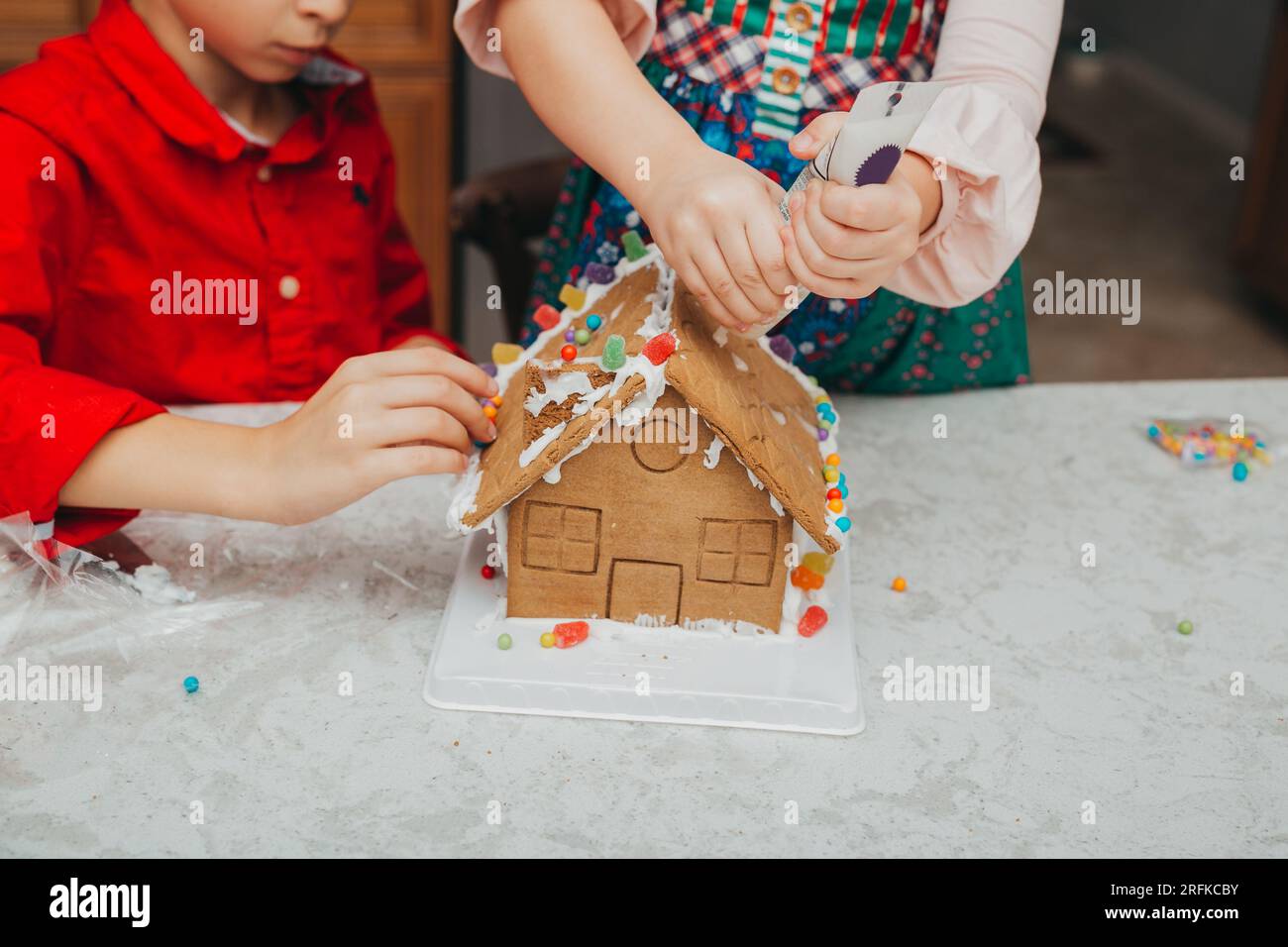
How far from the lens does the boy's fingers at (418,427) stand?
0.86 metres

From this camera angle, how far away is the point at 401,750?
0.78m

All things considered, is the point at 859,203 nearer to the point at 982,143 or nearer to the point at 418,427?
the point at 982,143

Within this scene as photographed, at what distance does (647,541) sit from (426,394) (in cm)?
18

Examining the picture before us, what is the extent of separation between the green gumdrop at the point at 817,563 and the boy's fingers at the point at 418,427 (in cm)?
27

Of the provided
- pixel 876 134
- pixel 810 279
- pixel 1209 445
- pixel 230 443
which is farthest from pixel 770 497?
→ pixel 1209 445

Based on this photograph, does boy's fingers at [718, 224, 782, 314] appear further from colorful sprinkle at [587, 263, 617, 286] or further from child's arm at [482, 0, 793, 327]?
colorful sprinkle at [587, 263, 617, 286]

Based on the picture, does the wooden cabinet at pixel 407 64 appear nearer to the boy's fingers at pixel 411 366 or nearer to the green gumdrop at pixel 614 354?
the boy's fingers at pixel 411 366

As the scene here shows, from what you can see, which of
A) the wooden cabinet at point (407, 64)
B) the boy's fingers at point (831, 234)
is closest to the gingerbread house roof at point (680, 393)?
the boy's fingers at point (831, 234)

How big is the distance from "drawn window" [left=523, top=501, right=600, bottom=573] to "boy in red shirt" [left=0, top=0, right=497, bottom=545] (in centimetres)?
7

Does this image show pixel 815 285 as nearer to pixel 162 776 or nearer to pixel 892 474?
pixel 892 474

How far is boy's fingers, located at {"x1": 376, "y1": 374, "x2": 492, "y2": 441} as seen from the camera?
87cm

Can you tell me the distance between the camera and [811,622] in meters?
0.89

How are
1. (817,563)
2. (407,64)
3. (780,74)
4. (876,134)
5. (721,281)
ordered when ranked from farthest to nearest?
(407,64)
(780,74)
(817,563)
(721,281)
(876,134)
